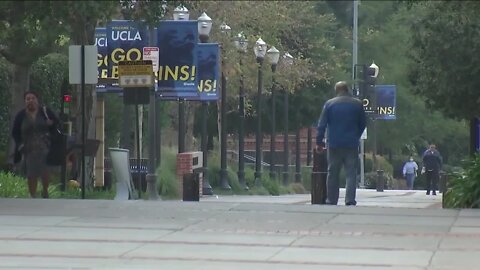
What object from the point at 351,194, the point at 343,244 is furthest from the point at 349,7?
the point at 343,244

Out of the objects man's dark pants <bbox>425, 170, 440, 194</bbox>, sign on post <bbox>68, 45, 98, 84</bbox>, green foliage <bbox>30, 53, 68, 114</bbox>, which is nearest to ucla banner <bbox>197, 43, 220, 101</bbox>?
green foliage <bbox>30, 53, 68, 114</bbox>

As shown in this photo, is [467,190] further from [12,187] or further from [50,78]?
[50,78]

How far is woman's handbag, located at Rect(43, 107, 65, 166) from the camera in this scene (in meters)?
18.7

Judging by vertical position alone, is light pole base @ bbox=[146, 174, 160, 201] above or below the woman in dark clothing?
below

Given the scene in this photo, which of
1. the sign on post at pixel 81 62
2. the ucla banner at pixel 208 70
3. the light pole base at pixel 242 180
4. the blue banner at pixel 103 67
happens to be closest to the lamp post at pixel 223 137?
the light pole base at pixel 242 180

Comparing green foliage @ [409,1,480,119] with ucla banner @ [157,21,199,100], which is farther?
ucla banner @ [157,21,199,100]

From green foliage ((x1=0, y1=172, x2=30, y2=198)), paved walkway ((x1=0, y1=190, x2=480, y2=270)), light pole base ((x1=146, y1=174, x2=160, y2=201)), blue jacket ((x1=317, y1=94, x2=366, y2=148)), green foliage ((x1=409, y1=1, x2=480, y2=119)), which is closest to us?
paved walkway ((x1=0, y1=190, x2=480, y2=270))

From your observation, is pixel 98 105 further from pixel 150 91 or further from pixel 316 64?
pixel 316 64

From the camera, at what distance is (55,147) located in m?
18.9

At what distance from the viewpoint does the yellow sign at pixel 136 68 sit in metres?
22.3

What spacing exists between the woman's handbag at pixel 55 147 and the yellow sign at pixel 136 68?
3358 mm

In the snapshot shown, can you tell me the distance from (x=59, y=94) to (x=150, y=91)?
8.81 m

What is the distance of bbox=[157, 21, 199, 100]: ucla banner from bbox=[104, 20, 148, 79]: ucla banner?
51cm

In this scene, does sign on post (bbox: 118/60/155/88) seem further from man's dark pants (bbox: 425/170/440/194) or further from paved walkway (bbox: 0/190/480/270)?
man's dark pants (bbox: 425/170/440/194)
